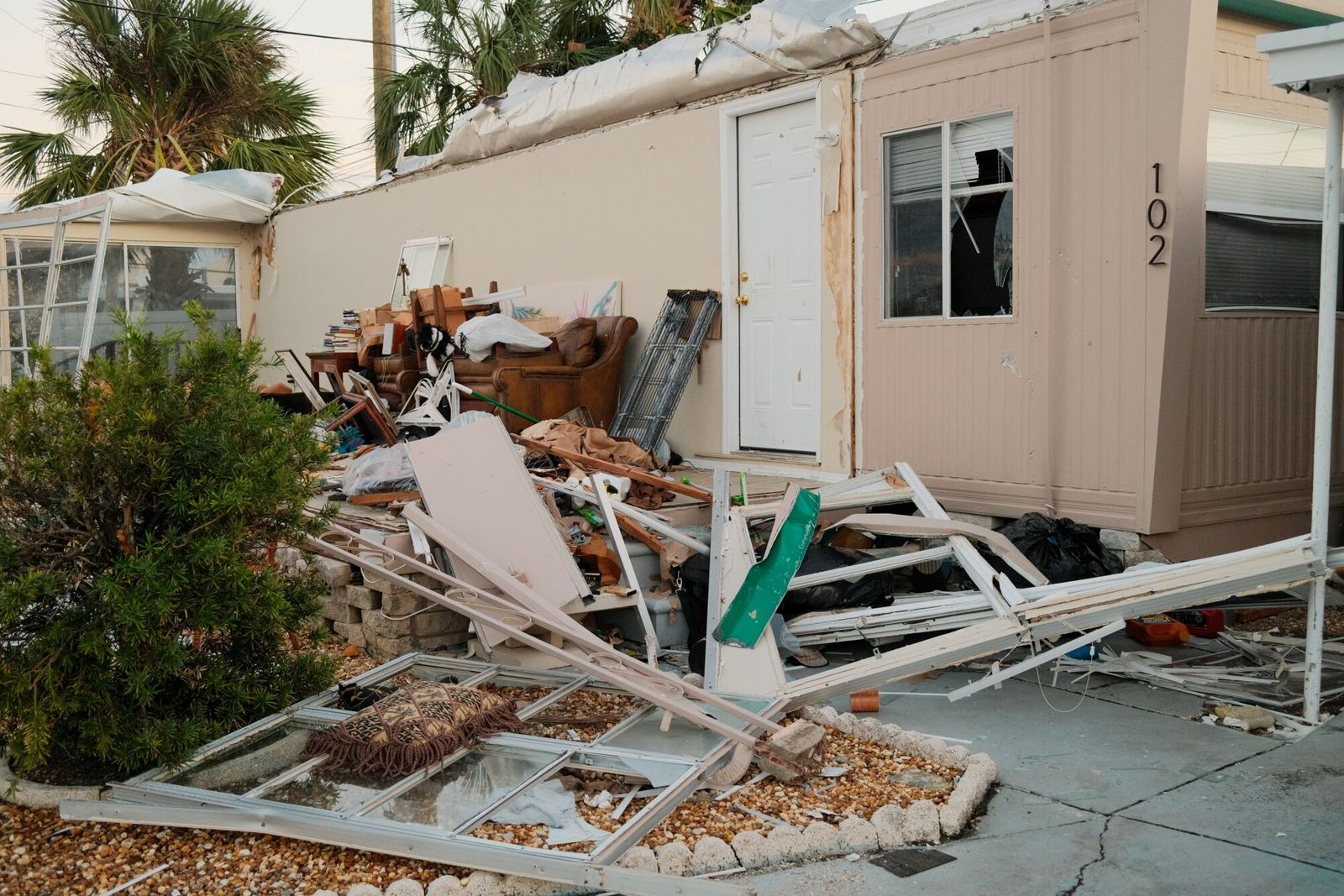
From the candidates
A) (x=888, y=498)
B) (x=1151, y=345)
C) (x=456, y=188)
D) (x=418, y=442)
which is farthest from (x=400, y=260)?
(x=1151, y=345)

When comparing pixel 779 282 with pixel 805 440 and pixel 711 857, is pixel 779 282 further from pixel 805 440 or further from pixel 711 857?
pixel 711 857

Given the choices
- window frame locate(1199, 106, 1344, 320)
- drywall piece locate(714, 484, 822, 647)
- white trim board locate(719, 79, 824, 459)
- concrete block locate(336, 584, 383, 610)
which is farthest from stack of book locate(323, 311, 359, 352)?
window frame locate(1199, 106, 1344, 320)

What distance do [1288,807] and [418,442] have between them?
159 inches

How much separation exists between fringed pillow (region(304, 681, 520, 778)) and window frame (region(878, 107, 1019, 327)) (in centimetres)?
361

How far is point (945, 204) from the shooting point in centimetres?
650

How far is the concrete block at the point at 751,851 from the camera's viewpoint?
3.32m

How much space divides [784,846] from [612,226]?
249 inches

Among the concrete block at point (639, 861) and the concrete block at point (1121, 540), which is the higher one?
the concrete block at point (1121, 540)

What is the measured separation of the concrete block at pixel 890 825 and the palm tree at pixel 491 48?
35.2 ft

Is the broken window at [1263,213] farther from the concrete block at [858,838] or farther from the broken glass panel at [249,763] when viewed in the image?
the broken glass panel at [249,763]

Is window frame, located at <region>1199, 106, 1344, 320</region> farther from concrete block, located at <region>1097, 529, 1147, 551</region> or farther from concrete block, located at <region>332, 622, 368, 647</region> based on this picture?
concrete block, located at <region>332, 622, 368, 647</region>

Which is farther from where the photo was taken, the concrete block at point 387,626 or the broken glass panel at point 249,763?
the concrete block at point 387,626

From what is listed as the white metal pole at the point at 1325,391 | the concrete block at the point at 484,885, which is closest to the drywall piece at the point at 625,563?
the concrete block at the point at 484,885

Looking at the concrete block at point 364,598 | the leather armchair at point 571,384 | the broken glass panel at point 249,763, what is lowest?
the broken glass panel at point 249,763
